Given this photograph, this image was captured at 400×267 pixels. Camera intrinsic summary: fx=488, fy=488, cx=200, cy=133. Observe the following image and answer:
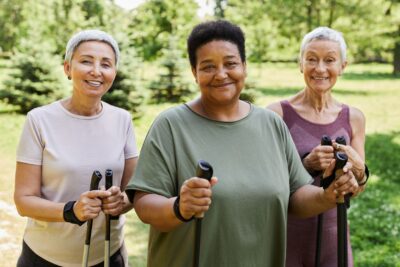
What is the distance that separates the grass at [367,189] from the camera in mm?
6028

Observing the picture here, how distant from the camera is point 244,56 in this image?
2.20 metres

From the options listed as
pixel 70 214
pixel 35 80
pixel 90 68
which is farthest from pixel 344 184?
pixel 35 80

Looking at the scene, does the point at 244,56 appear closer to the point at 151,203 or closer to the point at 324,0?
the point at 151,203

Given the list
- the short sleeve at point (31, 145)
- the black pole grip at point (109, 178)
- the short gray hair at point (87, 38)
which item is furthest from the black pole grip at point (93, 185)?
the short gray hair at point (87, 38)

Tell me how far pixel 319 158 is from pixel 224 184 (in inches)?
24.8

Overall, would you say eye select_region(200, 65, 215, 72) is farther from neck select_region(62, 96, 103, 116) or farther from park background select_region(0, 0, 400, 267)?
park background select_region(0, 0, 400, 267)

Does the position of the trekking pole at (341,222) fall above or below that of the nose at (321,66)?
below

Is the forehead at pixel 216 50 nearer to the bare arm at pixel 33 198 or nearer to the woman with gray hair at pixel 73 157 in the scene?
the woman with gray hair at pixel 73 157

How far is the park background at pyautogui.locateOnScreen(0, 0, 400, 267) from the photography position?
709 cm

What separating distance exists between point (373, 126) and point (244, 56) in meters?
12.8

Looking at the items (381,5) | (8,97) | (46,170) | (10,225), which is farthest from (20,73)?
(381,5)

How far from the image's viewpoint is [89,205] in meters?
2.10

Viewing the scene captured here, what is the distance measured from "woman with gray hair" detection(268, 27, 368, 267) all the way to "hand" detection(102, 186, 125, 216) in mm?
974

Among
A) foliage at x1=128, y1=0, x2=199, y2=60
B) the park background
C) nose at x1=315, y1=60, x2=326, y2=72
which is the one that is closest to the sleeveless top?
nose at x1=315, y1=60, x2=326, y2=72
